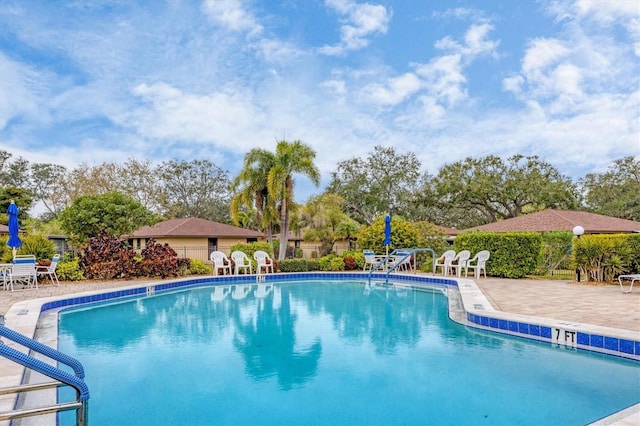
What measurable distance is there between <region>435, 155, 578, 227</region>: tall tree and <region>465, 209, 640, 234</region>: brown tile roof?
5.76 m

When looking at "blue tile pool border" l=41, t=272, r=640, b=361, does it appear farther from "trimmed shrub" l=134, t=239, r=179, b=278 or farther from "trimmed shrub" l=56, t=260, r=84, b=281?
"trimmed shrub" l=56, t=260, r=84, b=281

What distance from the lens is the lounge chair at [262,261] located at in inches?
648

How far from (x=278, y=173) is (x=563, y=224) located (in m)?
14.3

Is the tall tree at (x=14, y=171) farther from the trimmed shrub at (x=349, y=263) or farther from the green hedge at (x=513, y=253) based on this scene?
the green hedge at (x=513, y=253)

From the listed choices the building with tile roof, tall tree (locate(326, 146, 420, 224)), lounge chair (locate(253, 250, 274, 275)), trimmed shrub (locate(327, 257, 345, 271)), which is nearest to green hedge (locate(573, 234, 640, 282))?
trimmed shrub (locate(327, 257, 345, 271))

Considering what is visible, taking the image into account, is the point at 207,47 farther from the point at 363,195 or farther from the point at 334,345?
the point at 363,195

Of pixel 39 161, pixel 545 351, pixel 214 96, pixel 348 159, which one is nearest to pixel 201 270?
pixel 214 96

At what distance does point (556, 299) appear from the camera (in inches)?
354

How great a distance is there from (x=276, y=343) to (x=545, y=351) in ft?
12.8

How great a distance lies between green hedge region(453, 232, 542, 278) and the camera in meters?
14.2

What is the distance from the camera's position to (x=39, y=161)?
125ft

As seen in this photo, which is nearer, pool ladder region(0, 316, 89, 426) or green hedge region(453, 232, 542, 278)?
pool ladder region(0, 316, 89, 426)

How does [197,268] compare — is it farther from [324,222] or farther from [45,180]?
[45,180]

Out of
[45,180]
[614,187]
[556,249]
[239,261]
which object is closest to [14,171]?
[45,180]
